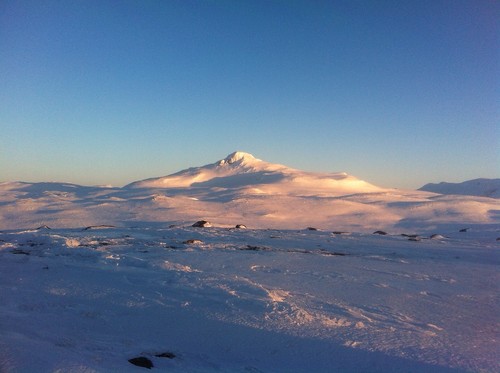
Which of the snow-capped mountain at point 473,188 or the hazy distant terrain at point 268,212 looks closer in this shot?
the hazy distant terrain at point 268,212

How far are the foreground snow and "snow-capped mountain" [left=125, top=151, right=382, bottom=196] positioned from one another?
43.4 meters

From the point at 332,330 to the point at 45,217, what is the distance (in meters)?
32.1

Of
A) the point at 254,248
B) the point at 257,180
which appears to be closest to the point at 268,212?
the point at 254,248

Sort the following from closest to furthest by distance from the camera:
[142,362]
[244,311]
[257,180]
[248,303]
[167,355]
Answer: [142,362] → [167,355] → [244,311] → [248,303] → [257,180]

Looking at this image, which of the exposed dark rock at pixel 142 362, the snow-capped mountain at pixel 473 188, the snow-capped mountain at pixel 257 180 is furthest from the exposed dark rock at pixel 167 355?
the snow-capped mountain at pixel 473 188

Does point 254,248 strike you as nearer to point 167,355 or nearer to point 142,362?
point 167,355

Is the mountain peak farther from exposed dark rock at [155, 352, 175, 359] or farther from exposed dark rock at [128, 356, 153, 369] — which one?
exposed dark rock at [128, 356, 153, 369]

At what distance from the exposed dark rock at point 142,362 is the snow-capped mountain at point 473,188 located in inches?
4097

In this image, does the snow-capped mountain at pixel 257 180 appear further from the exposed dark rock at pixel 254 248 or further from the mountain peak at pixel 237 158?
the exposed dark rock at pixel 254 248

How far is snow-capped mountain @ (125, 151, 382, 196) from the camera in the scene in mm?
60656

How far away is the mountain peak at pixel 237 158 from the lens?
3484 inches

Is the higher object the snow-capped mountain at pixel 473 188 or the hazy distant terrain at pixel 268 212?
the snow-capped mountain at pixel 473 188

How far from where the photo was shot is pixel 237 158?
294ft

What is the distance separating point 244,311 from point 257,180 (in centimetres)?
6278
